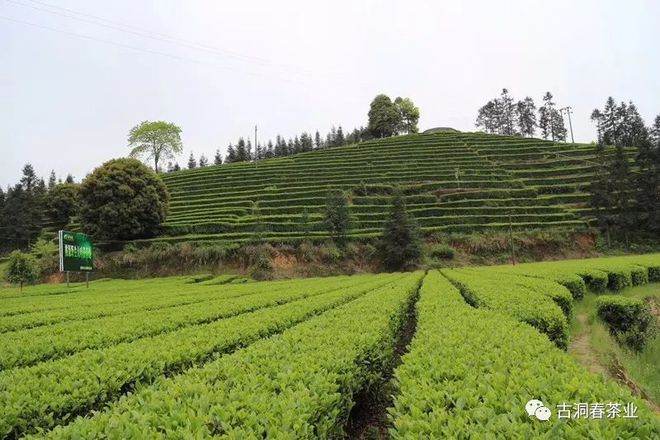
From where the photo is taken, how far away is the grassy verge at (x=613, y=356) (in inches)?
352

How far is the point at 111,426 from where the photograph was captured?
3033 millimetres

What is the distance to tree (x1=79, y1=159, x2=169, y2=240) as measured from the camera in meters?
41.9

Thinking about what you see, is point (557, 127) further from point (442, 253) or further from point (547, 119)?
point (442, 253)

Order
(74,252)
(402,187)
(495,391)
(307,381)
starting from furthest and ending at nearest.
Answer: (402,187), (74,252), (307,381), (495,391)

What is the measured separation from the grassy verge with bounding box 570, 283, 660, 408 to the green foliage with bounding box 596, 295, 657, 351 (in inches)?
11.2

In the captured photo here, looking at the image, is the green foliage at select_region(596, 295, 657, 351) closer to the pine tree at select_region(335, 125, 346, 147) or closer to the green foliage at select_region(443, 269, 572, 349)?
the green foliage at select_region(443, 269, 572, 349)

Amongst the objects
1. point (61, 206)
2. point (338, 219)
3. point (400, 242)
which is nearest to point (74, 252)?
point (338, 219)

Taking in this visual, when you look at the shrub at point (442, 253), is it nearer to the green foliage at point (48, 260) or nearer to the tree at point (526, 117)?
the green foliage at point (48, 260)

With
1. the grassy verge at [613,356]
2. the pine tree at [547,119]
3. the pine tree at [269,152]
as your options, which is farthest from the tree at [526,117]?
the grassy verge at [613,356]

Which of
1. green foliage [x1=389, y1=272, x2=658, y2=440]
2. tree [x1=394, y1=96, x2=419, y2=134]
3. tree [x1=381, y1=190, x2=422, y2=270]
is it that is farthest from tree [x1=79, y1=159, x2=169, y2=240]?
tree [x1=394, y1=96, x2=419, y2=134]

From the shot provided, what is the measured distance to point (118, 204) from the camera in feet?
138

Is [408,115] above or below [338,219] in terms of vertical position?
above

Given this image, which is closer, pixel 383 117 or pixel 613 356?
pixel 613 356

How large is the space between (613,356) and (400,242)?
28.4m
